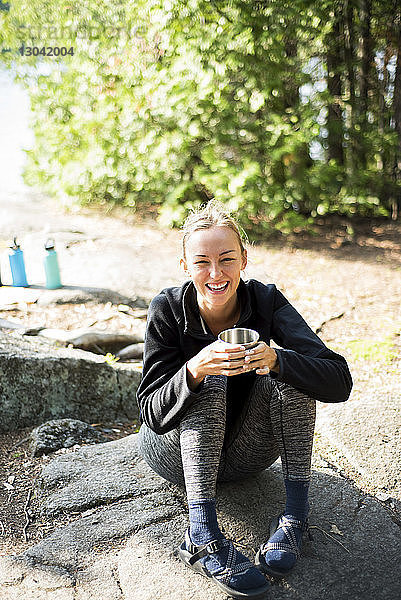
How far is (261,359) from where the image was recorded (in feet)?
5.80

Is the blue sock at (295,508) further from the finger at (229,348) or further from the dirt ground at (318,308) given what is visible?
the dirt ground at (318,308)

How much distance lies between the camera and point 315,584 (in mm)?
1783

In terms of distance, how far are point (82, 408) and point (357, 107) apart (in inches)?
177

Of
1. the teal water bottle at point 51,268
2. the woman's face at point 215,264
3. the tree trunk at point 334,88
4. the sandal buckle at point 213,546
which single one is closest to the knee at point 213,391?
the woman's face at point 215,264

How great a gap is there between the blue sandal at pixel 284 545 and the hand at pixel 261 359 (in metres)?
0.46

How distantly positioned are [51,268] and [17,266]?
0.24m

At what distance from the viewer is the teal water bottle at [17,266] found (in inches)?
182

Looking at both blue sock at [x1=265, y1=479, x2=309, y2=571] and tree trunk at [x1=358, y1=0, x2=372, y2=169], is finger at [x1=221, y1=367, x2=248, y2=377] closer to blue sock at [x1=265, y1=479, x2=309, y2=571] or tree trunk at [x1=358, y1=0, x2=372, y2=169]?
blue sock at [x1=265, y1=479, x2=309, y2=571]

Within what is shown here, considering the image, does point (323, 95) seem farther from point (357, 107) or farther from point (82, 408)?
point (82, 408)

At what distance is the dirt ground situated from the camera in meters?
2.39

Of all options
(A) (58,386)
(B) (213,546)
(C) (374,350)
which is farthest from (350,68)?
(B) (213,546)

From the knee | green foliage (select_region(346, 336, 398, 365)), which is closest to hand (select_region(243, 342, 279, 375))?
the knee

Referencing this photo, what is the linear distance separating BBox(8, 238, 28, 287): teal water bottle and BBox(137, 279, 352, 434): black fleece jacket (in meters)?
2.85

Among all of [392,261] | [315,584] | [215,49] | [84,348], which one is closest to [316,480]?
[315,584]
